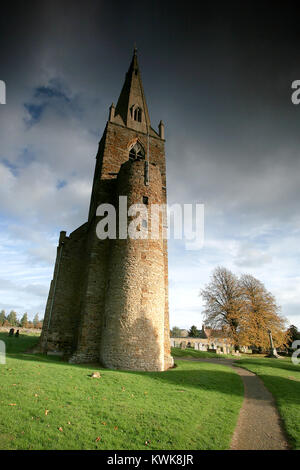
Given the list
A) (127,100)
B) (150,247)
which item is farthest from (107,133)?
(150,247)

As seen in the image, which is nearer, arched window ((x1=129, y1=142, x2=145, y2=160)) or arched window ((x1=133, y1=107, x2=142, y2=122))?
arched window ((x1=129, y1=142, x2=145, y2=160))

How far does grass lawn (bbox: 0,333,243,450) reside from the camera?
16.4ft

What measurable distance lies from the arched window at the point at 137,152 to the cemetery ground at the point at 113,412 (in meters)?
19.0

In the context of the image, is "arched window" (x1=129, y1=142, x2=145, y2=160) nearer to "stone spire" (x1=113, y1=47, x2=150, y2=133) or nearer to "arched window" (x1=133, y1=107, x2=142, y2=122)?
"stone spire" (x1=113, y1=47, x2=150, y2=133)

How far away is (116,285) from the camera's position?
14664 mm

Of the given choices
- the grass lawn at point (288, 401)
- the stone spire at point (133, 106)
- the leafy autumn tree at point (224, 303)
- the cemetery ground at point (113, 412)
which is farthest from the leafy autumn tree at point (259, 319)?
the stone spire at point (133, 106)

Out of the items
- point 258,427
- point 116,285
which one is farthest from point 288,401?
point 116,285

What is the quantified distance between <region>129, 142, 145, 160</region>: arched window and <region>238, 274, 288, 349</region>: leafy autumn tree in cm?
2372

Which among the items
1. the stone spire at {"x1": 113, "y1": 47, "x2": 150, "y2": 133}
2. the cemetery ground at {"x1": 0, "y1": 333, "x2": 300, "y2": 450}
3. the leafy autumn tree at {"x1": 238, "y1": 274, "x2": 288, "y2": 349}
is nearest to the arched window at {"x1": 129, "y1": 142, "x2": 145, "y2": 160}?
the stone spire at {"x1": 113, "y1": 47, "x2": 150, "y2": 133}

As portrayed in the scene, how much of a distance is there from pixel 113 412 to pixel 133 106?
28119 millimetres

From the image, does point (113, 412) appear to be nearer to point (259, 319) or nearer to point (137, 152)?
point (137, 152)

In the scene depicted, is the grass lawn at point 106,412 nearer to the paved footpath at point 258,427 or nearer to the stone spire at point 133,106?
the paved footpath at point 258,427
